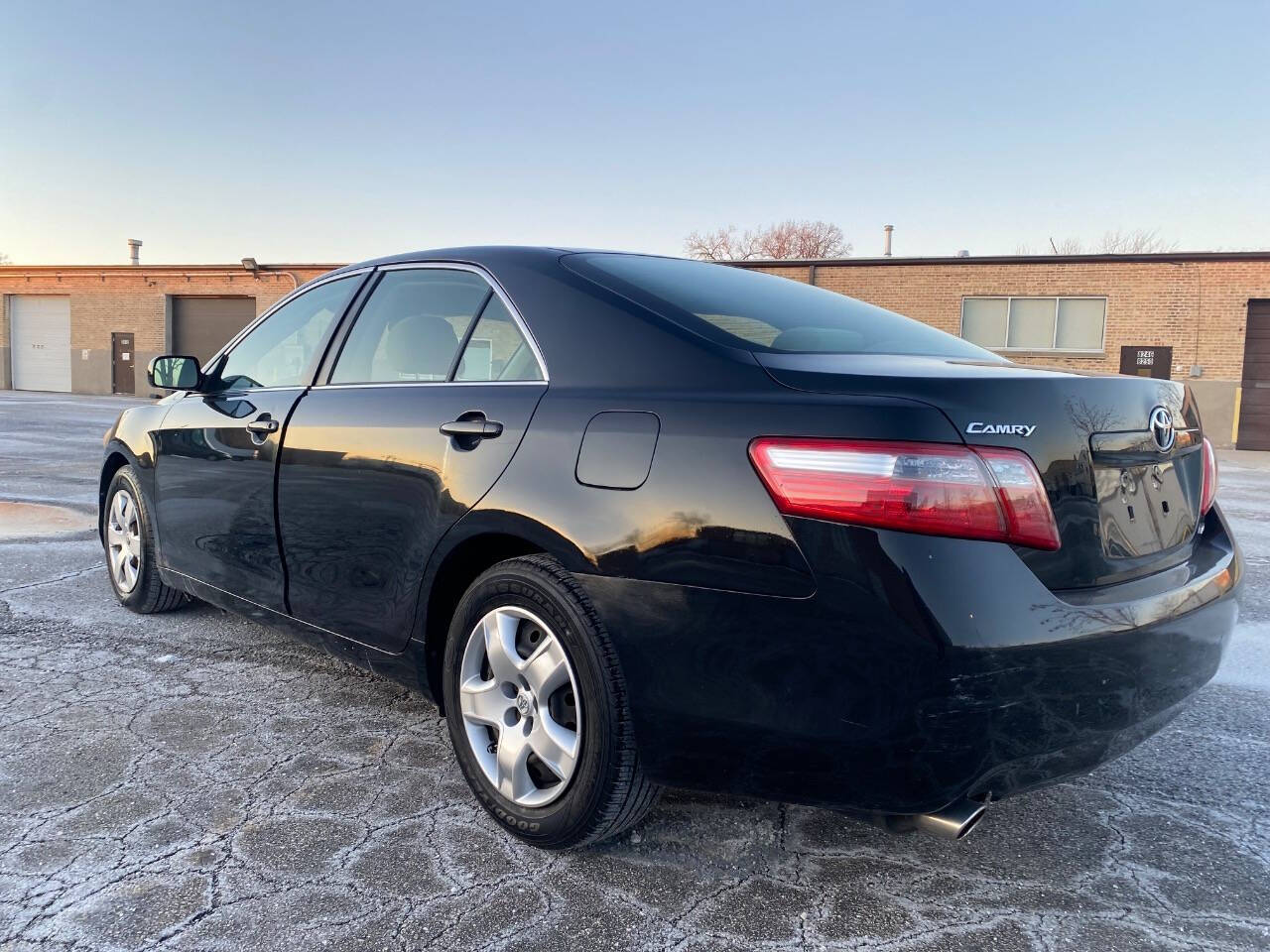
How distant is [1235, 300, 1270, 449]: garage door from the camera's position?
2123 centimetres

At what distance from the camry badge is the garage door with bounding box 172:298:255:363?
33.3 metres

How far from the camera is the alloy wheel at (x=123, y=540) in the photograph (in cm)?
437

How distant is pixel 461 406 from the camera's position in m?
2.60

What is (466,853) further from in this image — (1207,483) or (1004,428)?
(1207,483)

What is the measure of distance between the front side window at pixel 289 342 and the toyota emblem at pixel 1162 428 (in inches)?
99.4

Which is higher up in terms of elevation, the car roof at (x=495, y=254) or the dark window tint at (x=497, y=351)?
the car roof at (x=495, y=254)

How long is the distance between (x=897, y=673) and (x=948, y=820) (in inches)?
14.5

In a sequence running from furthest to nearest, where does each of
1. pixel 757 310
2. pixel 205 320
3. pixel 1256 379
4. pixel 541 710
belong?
pixel 205 320
pixel 1256 379
pixel 757 310
pixel 541 710

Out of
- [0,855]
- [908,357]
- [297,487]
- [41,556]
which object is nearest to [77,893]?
[0,855]

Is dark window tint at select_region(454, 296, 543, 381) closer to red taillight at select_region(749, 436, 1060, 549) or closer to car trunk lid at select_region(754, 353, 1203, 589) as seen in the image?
car trunk lid at select_region(754, 353, 1203, 589)

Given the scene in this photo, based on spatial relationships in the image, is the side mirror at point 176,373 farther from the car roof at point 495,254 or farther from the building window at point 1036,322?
the building window at point 1036,322

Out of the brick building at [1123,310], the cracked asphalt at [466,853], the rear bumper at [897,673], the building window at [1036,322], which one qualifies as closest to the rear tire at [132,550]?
the cracked asphalt at [466,853]

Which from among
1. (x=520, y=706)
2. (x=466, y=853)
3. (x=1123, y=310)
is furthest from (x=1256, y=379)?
(x=466, y=853)

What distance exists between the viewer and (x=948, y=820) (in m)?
1.90
